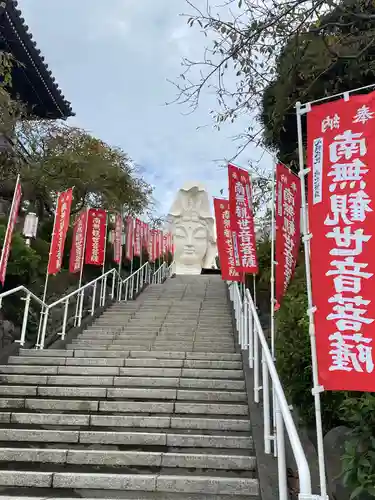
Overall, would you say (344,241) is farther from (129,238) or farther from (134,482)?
(129,238)

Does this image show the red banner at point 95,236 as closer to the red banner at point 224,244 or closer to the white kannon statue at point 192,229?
the red banner at point 224,244

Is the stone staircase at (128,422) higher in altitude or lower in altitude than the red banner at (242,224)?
lower

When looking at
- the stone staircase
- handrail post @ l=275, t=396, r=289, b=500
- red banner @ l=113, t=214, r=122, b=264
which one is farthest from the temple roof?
handrail post @ l=275, t=396, r=289, b=500

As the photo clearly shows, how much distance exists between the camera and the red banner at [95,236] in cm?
1002

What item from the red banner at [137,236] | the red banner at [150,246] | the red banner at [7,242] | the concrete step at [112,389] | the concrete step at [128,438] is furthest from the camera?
the red banner at [150,246]

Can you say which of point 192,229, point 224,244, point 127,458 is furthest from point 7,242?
point 192,229

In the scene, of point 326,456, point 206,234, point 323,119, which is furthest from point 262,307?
point 206,234

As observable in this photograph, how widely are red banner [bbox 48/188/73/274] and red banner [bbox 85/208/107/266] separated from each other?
185 centimetres

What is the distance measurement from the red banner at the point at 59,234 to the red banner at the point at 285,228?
4.61 m

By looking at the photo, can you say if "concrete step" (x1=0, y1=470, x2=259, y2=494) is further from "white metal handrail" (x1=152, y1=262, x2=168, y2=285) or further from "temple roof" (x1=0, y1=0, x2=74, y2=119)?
"white metal handrail" (x1=152, y1=262, x2=168, y2=285)

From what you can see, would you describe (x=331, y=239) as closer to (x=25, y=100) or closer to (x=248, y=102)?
(x=248, y=102)

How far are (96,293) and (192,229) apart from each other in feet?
35.1

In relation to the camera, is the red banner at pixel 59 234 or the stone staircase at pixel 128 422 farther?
the red banner at pixel 59 234

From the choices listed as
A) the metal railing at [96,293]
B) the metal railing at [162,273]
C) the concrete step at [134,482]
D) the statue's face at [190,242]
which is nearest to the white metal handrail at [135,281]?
the metal railing at [96,293]
